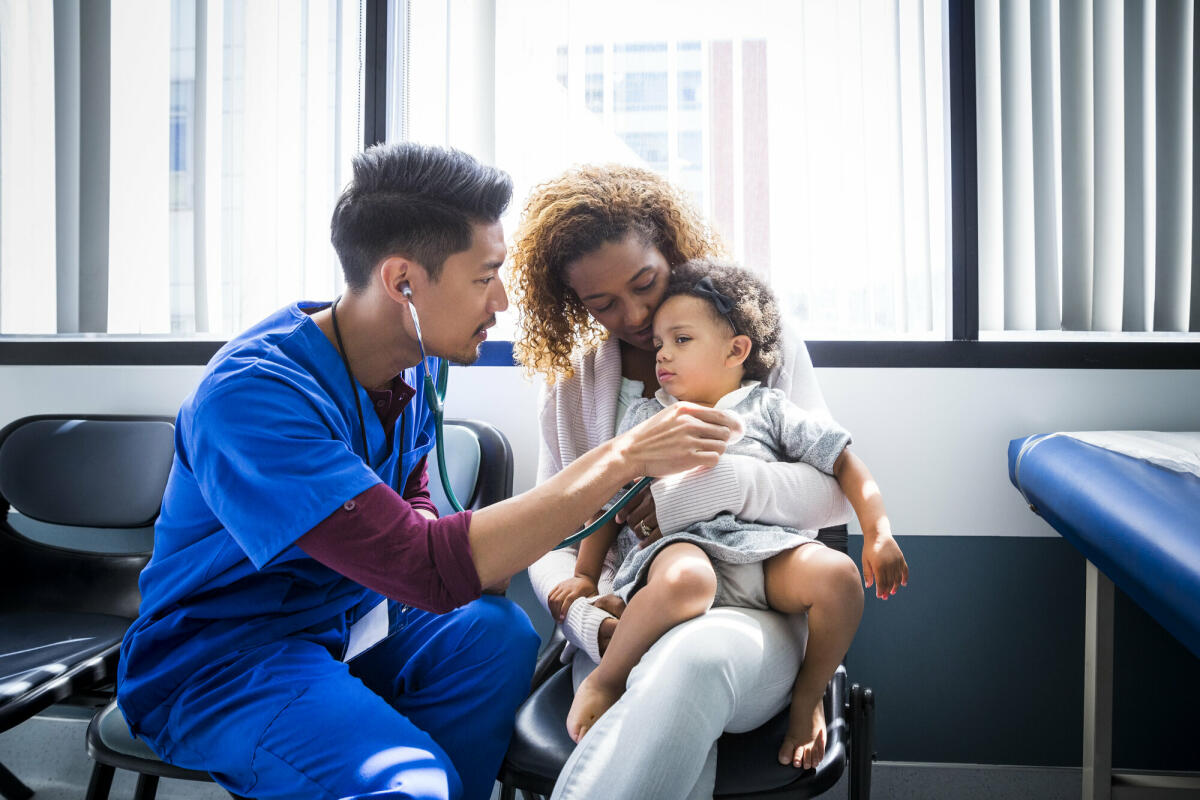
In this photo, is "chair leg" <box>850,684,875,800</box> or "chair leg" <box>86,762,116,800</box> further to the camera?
"chair leg" <box>86,762,116,800</box>

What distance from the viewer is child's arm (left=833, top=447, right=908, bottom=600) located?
108 centimetres

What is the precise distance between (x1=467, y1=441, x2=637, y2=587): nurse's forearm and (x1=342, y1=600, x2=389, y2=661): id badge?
0.34 metres

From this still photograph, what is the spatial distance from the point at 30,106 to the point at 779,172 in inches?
77.5

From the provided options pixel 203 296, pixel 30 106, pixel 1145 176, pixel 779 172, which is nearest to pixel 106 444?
pixel 203 296

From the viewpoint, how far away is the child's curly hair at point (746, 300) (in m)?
1.28

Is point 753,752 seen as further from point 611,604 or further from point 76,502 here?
point 76,502

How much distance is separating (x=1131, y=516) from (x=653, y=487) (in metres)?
0.64

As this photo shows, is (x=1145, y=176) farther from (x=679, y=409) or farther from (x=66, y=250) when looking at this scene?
(x=66, y=250)

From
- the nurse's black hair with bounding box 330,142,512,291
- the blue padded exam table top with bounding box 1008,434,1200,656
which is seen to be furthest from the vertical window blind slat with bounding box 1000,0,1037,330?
the nurse's black hair with bounding box 330,142,512,291

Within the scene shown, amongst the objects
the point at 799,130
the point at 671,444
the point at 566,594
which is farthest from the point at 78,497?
the point at 799,130

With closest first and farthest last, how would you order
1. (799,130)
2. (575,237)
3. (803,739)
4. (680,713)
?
1. (680,713)
2. (803,739)
3. (575,237)
4. (799,130)

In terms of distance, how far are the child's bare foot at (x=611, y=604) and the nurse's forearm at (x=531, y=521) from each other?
237mm

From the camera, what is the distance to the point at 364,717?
0.94 meters

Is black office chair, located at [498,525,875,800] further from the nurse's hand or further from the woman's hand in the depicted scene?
the nurse's hand
